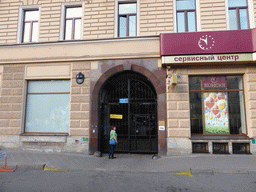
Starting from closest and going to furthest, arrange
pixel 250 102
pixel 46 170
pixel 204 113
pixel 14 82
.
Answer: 1. pixel 46 170
2. pixel 250 102
3. pixel 204 113
4. pixel 14 82

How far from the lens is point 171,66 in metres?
9.09

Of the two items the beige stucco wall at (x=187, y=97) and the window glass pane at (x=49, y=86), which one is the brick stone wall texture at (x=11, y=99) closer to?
the window glass pane at (x=49, y=86)

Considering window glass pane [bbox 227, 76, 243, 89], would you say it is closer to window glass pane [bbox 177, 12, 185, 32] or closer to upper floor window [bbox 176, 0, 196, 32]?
upper floor window [bbox 176, 0, 196, 32]

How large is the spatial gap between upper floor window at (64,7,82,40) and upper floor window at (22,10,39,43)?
173 cm

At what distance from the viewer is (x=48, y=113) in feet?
32.2

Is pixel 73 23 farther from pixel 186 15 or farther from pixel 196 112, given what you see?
pixel 196 112

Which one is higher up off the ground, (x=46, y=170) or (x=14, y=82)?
(x=14, y=82)

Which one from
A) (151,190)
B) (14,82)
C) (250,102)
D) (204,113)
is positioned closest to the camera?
(151,190)

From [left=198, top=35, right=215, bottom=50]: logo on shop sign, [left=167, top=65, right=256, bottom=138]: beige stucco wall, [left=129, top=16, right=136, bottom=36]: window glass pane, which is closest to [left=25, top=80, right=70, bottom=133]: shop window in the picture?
[left=129, top=16, right=136, bottom=36]: window glass pane

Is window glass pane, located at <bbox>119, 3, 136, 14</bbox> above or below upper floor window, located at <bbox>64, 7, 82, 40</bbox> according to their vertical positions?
above

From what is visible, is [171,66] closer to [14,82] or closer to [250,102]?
[250,102]

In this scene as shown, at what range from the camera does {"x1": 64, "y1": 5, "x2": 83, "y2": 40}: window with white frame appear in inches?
398

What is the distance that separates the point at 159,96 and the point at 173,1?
501 centimetres

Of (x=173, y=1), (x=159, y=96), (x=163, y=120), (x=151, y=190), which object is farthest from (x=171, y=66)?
(x=151, y=190)
